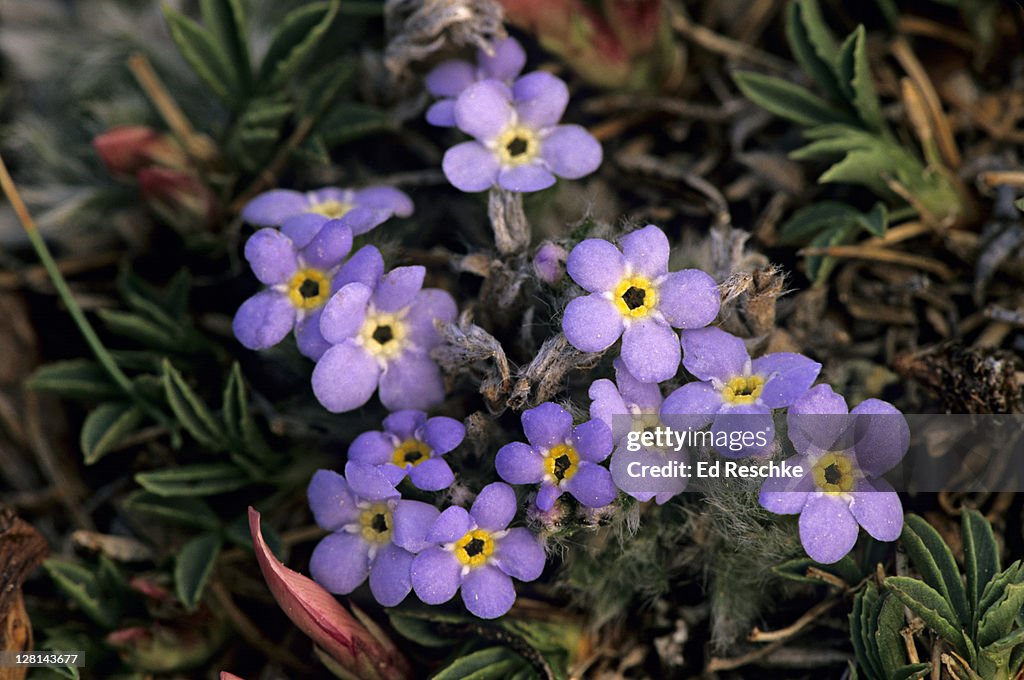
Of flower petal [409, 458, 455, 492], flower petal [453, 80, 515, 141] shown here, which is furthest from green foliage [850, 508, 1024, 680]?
flower petal [453, 80, 515, 141]

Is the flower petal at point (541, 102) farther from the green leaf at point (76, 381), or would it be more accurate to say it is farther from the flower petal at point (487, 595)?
the green leaf at point (76, 381)

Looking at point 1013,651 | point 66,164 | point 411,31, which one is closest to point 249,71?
point 411,31

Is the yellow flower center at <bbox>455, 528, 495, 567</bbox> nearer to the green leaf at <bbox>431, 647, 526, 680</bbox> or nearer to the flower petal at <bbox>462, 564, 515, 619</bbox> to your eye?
the flower petal at <bbox>462, 564, 515, 619</bbox>

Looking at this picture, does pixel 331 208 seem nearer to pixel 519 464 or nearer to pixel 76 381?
pixel 76 381

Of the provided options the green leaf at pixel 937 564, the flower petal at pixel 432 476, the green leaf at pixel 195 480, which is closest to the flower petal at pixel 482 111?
the flower petal at pixel 432 476

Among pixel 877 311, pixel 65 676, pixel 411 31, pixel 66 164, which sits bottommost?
pixel 65 676

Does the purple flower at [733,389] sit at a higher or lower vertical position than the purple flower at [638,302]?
lower

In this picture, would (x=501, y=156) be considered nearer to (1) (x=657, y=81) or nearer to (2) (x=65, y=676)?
(1) (x=657, y=81)
